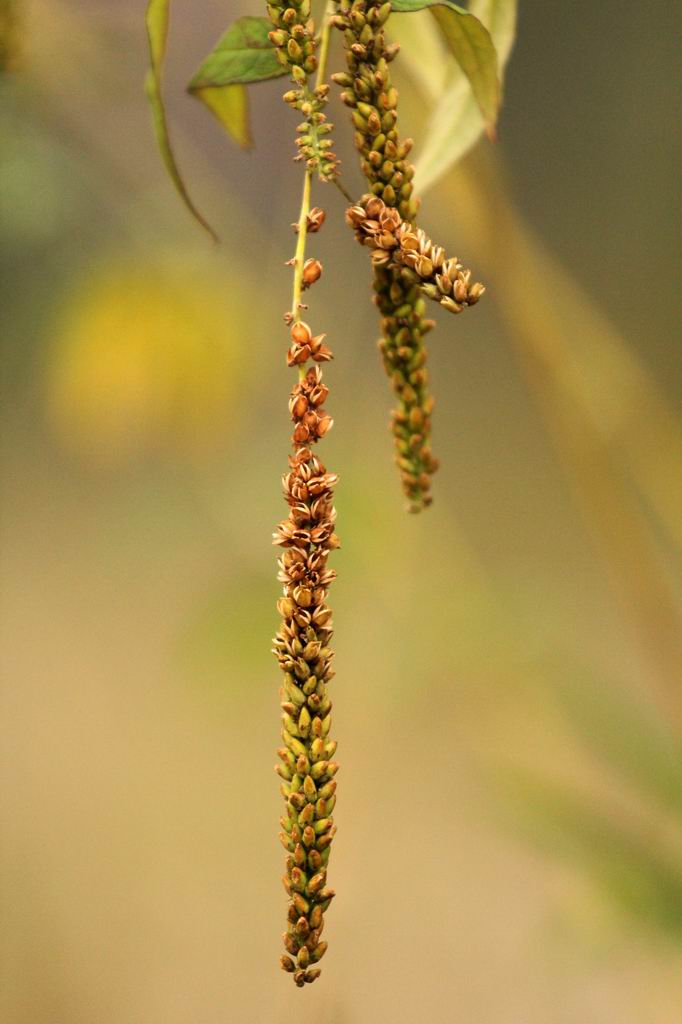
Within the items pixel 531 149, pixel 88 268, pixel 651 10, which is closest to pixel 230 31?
pixel 88 268

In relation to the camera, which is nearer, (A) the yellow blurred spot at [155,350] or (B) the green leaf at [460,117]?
(B) the green leaf at [460,117]

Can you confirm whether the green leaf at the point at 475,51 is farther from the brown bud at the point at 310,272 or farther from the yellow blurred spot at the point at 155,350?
the yellow blurred spot at the point at 155,350

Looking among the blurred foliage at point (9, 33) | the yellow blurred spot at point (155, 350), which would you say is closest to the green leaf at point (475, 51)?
the blurred foliage at point (9, 33)

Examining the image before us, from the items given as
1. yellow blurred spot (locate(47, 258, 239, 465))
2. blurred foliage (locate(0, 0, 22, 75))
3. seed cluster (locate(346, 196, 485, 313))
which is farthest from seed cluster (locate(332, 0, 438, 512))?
yellow blurred spot (locate(47, 258, 239, 465))

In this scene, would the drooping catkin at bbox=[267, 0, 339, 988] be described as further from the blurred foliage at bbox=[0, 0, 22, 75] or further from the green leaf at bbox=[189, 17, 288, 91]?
the blurred foliage at bbox=[0, 0, 22, 75]

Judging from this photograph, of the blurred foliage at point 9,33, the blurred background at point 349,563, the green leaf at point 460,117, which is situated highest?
the blurred foliage at point 9,33

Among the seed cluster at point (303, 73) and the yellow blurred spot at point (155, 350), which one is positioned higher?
the seed cluster at point (303, 73)

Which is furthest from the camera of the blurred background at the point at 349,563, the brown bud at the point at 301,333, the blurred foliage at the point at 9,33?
the blurred background at the point at 349,563
